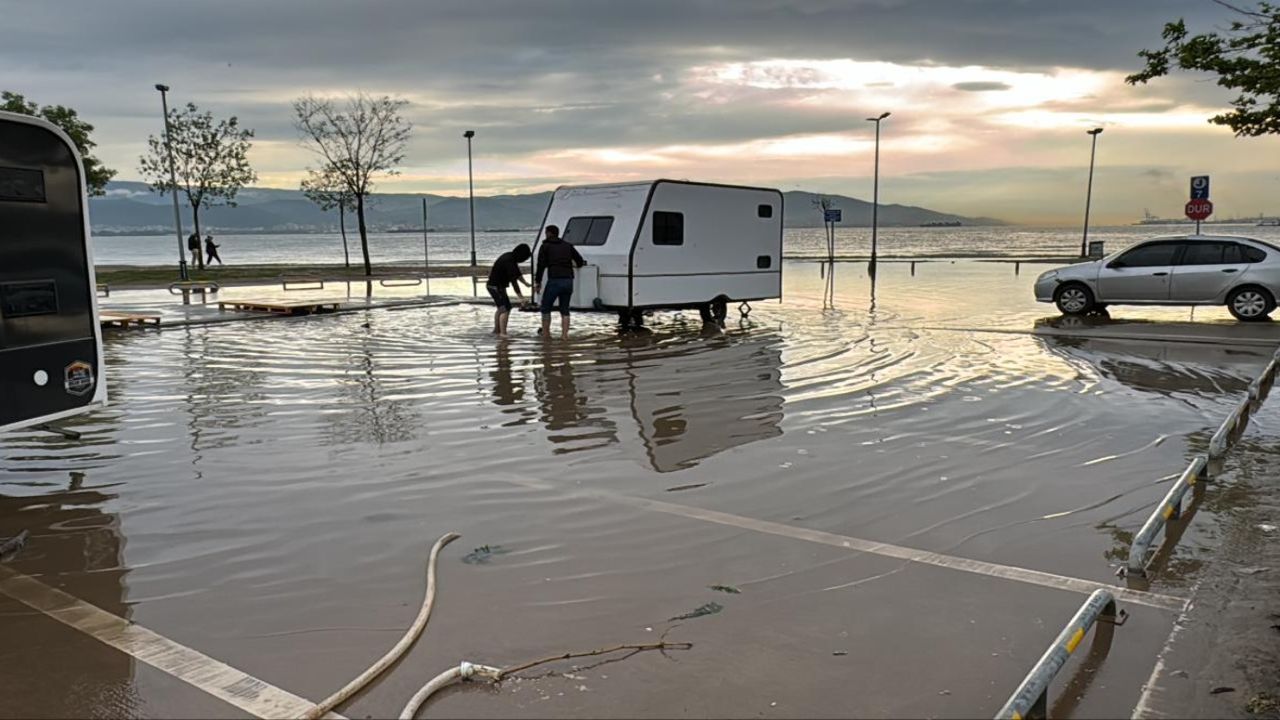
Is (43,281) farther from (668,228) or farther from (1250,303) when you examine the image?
(1250,303)

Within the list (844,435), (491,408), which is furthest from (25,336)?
(844,435)

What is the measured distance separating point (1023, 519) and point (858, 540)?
119 cm

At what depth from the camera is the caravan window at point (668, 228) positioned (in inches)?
640

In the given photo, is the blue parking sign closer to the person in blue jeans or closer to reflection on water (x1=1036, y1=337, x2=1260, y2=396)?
reflection on water (x1=1036, y1=337, x2=1260, y2=396)

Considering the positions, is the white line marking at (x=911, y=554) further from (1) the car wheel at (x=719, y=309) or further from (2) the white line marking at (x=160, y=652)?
(1) the car wheel at (x=719, y=309)

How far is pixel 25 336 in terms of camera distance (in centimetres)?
602

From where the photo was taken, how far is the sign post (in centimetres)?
1952

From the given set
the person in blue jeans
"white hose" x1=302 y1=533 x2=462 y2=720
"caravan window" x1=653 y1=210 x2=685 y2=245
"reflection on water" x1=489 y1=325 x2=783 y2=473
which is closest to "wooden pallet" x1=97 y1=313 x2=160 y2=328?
"reflection on water" x1=489 y1=325 x2=783 y2=473

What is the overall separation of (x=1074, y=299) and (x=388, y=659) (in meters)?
18.0

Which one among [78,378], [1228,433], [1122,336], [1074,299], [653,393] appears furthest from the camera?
[1074,299]

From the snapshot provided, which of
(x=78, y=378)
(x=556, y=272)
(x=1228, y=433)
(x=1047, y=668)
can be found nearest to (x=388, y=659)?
(x=1047, y=668)

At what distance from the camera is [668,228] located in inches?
649

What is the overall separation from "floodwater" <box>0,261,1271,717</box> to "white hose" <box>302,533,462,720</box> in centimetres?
Answer: 6

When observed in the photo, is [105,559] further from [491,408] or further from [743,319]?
[743,319]
